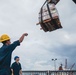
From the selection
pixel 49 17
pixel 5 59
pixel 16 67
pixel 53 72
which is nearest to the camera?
pixel 5 59

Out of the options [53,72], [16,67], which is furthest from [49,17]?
[53,72]

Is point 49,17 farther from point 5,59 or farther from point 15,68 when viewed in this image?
point 5,59

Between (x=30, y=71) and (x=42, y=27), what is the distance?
524 centimetres

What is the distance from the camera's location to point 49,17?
1105cm

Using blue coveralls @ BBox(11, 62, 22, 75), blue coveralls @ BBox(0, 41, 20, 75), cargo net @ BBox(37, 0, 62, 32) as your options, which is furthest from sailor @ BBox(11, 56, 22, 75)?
blue coveralls @ BBox(0, 41, 20, 75)

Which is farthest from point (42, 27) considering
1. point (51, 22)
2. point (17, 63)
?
point (17, 63)

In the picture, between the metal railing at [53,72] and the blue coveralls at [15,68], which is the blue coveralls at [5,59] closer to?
the blue coveralls at [15,68]

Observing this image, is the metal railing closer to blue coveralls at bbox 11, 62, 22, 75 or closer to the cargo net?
blue coveralls at bbox 11, 62, 22, 75

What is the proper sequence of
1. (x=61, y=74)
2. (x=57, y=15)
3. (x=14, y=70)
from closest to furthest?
(x=57, y=15) < (x=14, y=70) < (x=61, y=74)

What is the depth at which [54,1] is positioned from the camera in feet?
36.4

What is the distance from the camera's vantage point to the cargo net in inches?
432

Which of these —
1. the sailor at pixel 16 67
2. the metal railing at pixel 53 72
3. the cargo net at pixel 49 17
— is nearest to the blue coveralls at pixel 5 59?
the cargo net at pixel 49 17

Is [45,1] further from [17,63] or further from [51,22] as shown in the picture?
[17,63]

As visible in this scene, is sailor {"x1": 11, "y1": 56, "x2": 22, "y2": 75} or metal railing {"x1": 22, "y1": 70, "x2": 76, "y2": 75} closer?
sailor {"x1": 11, "y1": 56, "x2": 22, "y2": 75}
